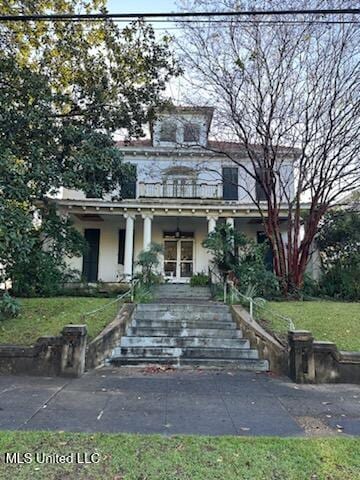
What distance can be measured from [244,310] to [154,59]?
780cm

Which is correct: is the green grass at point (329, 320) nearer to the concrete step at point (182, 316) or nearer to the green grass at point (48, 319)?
the concrete step at point (182, 316)

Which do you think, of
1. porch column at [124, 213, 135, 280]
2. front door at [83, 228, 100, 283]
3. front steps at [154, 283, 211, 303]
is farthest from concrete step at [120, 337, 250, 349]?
front door at [83, 228, 100, 283]

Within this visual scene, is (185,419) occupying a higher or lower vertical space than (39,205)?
lower

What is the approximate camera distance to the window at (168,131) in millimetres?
13992

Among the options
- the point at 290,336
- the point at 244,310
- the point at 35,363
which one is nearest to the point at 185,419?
the point at 290,336

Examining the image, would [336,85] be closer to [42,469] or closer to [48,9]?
[48,9]

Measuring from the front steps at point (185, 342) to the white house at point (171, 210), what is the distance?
21.3 ft

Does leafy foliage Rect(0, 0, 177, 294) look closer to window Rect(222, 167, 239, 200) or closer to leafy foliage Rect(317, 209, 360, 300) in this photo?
window Rect(222, 167, 239, 200)

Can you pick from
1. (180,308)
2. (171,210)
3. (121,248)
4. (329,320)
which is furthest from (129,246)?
(329,320)

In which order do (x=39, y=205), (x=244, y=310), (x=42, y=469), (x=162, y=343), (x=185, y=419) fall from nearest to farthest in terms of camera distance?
(x=42, y=469)
(x=185, y=419)
(x=162, y=343)
(x=244, y=310)
(x=39, y=205)

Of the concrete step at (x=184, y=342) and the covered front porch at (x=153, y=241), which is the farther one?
the covered front porch at (x=153, y=241)

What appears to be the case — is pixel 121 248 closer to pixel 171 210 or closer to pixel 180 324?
pixel 171 210

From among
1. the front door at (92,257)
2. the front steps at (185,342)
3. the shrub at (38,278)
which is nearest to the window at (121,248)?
the front door at (92,257)

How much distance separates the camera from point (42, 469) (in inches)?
106
